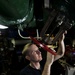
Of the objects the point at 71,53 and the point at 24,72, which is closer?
the point at 24,72

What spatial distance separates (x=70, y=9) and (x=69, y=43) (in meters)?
1.59

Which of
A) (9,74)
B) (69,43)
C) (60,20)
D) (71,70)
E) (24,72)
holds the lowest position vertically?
(9,74)

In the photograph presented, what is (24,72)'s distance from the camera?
4.90 ft

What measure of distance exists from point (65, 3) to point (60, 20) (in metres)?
0.08

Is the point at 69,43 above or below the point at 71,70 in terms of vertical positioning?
above

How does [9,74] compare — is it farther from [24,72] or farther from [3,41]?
[24,72]

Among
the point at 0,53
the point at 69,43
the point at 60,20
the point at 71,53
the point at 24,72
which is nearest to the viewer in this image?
the point at 60,20

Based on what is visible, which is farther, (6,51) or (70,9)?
(6,51)

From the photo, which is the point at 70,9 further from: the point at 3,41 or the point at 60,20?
the point at 3,41

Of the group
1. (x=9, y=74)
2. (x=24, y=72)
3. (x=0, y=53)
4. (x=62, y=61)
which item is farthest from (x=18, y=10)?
(x=9, y=74)

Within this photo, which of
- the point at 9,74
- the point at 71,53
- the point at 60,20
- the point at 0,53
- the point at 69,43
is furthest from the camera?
the point at 9,74

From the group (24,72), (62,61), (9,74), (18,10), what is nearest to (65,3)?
(18,10)

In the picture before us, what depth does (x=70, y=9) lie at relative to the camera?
73 cm

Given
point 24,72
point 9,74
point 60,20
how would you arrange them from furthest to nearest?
1. point 9,74
2. point 24,72
3. point 60,20
